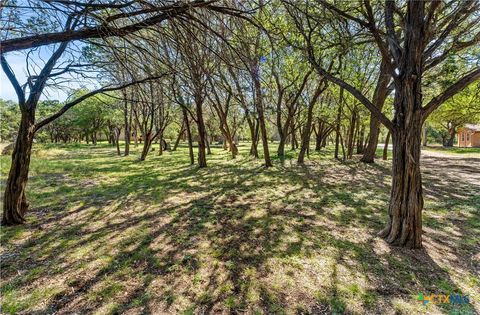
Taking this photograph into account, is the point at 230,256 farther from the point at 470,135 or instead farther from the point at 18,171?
the point at 470,135

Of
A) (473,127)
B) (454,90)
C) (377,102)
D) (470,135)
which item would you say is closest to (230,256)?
(454,90)

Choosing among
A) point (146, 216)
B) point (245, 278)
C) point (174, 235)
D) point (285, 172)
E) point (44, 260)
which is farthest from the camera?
point (285, 172)

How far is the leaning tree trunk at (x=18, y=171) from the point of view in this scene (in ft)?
12.7

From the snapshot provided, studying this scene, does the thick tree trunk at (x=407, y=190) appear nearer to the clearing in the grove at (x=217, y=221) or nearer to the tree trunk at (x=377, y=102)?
the clearing in the grove at (x=217, y=221)

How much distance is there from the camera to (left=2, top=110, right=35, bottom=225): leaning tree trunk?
3875mm

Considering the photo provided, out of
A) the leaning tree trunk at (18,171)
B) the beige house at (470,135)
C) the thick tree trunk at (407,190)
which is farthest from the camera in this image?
the beige house at (470,135)

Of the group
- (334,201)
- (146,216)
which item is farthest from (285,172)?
(146,216)

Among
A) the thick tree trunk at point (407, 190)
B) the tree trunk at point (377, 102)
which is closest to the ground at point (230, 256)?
the thick tree trunk at point (407, 190)

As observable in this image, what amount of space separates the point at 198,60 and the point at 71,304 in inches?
105

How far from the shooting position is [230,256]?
10.4ft

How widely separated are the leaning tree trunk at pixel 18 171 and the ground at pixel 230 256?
10.0 inches

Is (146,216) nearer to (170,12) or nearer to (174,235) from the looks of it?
(174,235)

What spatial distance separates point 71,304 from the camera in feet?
7.31

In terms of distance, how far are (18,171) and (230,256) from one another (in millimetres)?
3542
